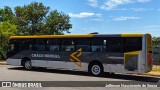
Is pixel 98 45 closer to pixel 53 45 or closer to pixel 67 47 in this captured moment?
pixel 67 47

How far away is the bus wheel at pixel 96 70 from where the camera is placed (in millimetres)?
20145

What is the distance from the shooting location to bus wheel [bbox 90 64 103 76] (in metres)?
20.1

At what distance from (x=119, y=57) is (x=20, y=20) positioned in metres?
31.1

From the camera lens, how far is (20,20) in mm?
47812

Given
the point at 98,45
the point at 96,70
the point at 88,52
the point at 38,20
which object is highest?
the point at 38,20

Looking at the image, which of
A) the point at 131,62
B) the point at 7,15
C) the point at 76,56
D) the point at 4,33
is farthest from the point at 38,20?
the point at 131,62

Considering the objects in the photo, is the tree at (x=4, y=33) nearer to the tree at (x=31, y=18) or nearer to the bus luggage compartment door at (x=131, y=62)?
the tree at (x=31, y=18)

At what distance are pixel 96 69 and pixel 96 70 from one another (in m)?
0.06

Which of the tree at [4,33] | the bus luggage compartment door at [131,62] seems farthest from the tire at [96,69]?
the tree at [4,33]

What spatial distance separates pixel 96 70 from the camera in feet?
66.6

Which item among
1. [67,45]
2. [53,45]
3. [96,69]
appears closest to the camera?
[96,69]

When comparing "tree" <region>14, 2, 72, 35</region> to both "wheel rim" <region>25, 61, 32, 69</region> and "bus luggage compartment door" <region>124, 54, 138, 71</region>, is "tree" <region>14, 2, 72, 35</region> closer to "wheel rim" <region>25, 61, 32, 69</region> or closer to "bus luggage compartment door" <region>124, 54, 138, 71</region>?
"wheel rim" <region>25, 61, 32, 69</region>

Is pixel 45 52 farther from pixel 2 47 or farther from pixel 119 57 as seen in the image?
pixel 2 47

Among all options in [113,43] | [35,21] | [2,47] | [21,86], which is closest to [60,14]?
[35,21]
